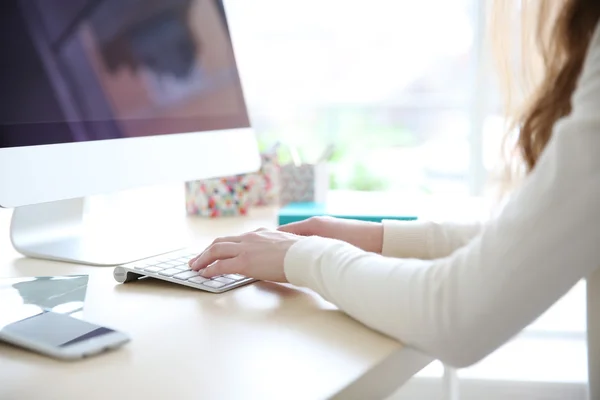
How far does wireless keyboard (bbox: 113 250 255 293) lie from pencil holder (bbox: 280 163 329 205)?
551mm

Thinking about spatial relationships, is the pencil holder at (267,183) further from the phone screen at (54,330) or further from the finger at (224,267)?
the phone screen at (54,330)

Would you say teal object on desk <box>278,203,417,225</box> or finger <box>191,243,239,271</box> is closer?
finger <box>191,243,239,271</box>

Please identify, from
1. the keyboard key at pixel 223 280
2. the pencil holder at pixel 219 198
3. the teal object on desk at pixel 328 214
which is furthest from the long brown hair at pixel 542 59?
the pencil holder at pixel 219 198

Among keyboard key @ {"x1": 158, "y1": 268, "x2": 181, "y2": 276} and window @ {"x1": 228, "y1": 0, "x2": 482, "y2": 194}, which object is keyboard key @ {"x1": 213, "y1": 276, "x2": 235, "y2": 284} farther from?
window @ {"x1": 228, "y1": 0, "x2": 482, "y2": 194}

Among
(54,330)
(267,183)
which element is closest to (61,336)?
(54,330)

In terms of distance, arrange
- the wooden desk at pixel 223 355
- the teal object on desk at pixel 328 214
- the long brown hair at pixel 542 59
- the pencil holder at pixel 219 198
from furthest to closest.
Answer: the pencil holder at pixel 219 198 < the teal object on desk at pixel 328 214 < the long brown hair at pixel 542 59 < the wooden desk at pixel 223 355

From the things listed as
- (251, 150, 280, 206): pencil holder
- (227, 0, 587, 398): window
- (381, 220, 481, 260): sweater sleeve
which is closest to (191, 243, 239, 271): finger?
(381, 220, 481, 260): sweater sleeve

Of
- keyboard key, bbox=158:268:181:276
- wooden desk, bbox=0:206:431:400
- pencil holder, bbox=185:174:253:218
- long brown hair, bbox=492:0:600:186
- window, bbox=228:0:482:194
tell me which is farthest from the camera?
window, bbox=228:0:482:194

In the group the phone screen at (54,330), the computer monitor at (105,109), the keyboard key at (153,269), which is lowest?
the keyboard key at (153,269)

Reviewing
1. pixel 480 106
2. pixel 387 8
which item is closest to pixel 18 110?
pixel 480 106

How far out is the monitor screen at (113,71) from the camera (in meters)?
0.85

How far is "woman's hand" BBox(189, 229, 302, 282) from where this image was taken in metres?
0.80

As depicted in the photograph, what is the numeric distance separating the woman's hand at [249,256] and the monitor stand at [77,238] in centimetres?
20

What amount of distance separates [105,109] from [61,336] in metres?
0.44
